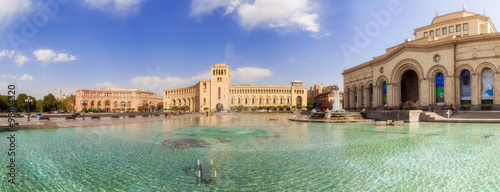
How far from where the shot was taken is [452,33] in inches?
1212

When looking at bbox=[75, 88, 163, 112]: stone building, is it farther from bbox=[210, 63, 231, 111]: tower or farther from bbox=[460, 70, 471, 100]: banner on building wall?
bbox=[460, 70, 471, 100]: banner on building wall

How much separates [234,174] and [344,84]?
4291 cm

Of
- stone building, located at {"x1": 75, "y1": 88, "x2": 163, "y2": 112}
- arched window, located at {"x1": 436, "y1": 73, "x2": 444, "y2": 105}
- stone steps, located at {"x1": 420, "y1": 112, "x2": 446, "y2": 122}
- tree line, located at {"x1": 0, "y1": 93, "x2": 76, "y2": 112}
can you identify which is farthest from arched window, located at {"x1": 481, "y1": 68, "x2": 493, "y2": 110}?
stone building, located at {"x1": 75, "y1": 88, "x2": 163, "y2": 112}

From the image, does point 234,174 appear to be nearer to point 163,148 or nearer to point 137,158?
point 137,158

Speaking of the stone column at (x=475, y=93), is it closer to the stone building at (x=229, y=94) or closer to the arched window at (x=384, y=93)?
the arched window at (x=384, y=93)

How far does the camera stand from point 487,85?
75.7 ft

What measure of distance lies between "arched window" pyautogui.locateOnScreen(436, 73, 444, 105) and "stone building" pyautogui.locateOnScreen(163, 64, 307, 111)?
2463 inches

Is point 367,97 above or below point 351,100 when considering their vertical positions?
above

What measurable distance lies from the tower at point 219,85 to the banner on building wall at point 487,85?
65.9m

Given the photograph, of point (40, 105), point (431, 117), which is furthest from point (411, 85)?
point (40, 105)

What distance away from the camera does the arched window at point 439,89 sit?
25.4m

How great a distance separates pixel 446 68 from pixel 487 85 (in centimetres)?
355

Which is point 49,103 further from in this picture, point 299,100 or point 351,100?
point 299,100

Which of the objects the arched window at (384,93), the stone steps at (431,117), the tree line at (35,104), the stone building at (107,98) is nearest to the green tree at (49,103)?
the tree line at (35,104)
